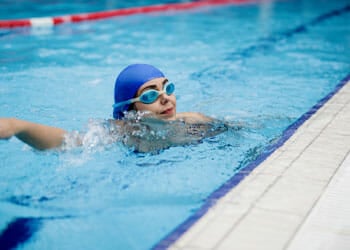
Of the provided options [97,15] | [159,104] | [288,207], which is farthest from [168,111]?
[97,15]

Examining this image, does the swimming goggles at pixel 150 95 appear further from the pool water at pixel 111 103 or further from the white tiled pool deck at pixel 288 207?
the white tiled pool deck at pixel 288 207

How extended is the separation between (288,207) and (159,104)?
50.9 inches

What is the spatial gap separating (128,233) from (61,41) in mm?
6606

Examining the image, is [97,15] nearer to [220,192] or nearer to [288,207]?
[220,192]

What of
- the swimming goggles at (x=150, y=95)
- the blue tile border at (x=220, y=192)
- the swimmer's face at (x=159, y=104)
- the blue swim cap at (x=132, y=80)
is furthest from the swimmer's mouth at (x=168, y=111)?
the blue tile border at (x=220, y=192)

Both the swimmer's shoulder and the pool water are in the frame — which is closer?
the pool water

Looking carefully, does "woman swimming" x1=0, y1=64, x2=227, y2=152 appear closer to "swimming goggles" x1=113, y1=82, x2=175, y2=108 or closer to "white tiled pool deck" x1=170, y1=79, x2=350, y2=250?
"swimming goggles" x1=113, y1=82, x2=175, y2=108

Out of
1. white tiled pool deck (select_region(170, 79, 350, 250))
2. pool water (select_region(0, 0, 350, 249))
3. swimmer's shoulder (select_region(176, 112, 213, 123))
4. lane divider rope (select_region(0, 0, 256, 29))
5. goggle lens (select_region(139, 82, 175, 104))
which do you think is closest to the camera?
white tiled pool deck (select_region(170, 79, 350, 250))

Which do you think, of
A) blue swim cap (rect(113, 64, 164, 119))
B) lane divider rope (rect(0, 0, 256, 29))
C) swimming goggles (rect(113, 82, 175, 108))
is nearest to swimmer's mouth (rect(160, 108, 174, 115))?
swimming goggles (rect(113, 82, 175, 108))

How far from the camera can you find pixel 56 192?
9.25ft

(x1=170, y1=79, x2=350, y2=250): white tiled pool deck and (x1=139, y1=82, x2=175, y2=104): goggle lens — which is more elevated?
(x1=139, y1=82, x2=175, y2=104): goggle lens

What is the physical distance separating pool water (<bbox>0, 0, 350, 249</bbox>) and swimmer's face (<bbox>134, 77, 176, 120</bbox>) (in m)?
0.27

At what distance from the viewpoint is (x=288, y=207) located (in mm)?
2324

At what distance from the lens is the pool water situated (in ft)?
8.34
